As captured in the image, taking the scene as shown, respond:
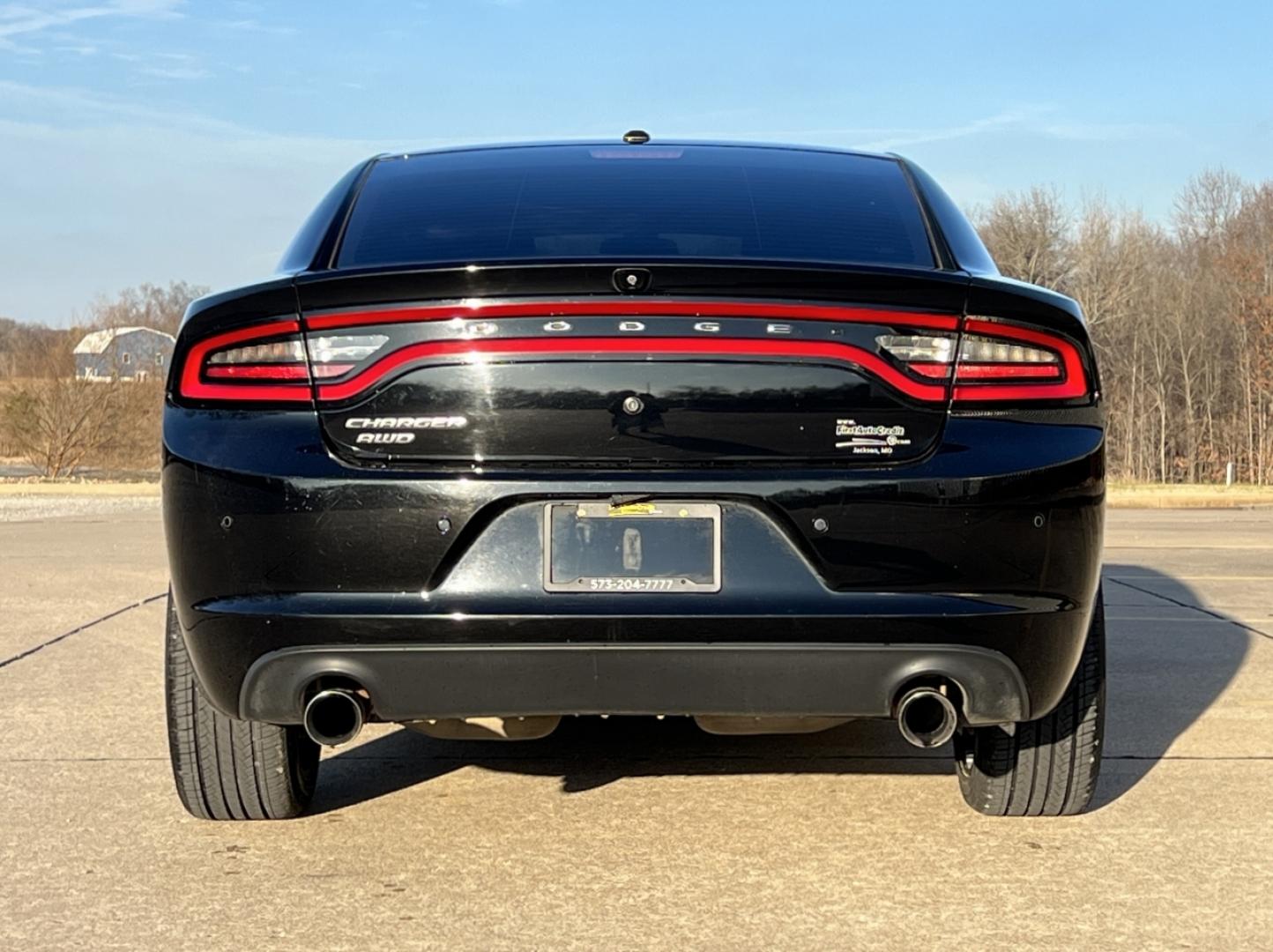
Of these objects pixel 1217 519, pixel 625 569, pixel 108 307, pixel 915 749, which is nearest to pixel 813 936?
pixel 625 569

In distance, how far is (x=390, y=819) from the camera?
4055 mm

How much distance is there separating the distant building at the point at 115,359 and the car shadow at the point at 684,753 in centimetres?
3001

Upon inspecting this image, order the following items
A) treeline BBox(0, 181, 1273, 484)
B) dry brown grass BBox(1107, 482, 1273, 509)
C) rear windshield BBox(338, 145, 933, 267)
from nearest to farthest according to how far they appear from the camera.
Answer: rear windshield BBox(338, 145, 933, 267) < dry brown grass BBox(1107, 482, 1273, 509) < treeline BBox(0, 181, 1273, 484)

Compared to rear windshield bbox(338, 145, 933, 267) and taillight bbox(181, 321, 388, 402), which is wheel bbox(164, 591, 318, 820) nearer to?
taillight bbox(181, 321, 388, 402)

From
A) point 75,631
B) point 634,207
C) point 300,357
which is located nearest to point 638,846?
point 300,357

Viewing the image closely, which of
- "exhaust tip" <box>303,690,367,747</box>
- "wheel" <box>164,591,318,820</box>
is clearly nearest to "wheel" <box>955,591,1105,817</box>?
"exhaust tip" <box>303,690,367,747</box>

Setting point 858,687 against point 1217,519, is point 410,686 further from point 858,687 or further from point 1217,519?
point 1217,519

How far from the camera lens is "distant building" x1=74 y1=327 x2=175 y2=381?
3661 cm

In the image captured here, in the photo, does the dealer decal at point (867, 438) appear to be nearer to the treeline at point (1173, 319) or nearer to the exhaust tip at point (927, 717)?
the exhaust tip at point (927, 717)

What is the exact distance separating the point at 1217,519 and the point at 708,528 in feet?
61.1

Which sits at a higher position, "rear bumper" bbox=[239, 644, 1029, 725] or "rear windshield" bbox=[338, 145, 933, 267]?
"rear windshield" bbox=[338, 145, 933, 267]

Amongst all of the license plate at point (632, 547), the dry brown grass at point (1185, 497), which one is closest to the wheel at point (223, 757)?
the license plate at point (632, 547)

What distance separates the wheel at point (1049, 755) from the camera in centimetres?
382

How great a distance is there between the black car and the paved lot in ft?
1.30
